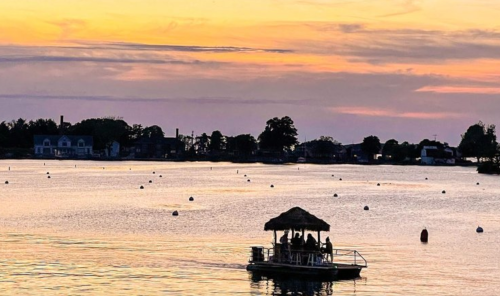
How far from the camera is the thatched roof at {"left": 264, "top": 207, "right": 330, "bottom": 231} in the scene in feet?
180

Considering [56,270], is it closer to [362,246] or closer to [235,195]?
[362,246]

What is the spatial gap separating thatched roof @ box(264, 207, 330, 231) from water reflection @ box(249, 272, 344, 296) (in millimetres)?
2821

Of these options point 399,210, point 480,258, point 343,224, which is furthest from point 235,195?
point 480,258

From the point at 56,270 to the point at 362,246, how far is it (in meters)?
24.9

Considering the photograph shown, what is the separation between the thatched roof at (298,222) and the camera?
54.8 meters

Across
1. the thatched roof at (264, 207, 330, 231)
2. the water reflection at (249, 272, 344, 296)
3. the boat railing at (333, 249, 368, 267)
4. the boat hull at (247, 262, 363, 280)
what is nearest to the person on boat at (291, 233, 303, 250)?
the thatched roof at (264, 207, 330, 231)

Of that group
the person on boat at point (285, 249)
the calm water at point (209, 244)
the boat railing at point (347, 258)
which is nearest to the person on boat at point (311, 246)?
→ the person on boat at point (285, 249)

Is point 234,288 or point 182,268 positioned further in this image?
point 182,268

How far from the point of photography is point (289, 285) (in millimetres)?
52844

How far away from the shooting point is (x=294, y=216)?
55344 mm

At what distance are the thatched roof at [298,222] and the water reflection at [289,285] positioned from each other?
111 inches

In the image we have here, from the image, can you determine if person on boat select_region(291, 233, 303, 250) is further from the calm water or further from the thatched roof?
the calm water

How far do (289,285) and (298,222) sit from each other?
3881 mm

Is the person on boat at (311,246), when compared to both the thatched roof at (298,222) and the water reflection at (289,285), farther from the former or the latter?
the water reflection at (289,285)
